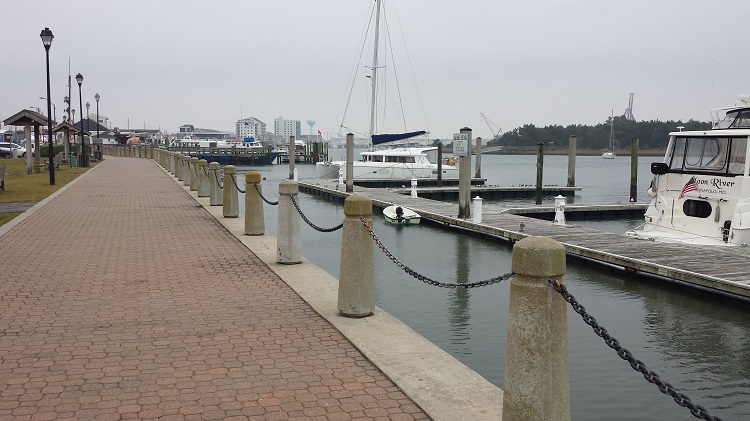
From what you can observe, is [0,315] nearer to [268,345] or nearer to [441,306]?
[268,345]

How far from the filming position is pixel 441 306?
11570mm

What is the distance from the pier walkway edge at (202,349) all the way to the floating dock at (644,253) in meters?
6.67

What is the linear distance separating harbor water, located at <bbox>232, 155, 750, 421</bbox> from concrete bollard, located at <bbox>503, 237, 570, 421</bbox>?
2.93 meters

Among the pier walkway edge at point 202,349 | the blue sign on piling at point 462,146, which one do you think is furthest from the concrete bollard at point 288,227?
the blue sign on piling at point 462,146

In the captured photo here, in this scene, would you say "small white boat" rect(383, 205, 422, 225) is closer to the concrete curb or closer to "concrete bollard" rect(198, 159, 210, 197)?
"concrete bollard" rect(198, 159, 210, 197)

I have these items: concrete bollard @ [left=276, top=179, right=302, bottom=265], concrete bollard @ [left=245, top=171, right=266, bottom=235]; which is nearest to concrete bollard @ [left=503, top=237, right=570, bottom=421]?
concrete bollard @ [left=276, top=179, right=302, bottom=265]

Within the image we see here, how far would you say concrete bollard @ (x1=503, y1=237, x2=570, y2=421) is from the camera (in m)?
4.11

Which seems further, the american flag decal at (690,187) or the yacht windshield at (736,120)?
the yacht windshield at (736,120)

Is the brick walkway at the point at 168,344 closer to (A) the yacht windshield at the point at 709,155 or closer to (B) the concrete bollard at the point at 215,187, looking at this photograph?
(B) the concrete bollard at the point at 215,187

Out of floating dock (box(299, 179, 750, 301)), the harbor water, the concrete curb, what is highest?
the concrete curb

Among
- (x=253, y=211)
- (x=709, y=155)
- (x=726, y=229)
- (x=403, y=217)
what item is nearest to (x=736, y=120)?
(x=709, y=155)

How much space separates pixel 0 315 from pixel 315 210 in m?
22.7

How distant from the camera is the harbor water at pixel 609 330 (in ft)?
24.8

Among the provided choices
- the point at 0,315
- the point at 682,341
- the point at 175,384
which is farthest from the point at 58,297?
the point at 682,341
